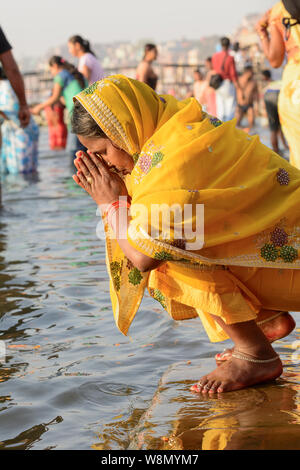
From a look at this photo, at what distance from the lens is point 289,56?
4680 mm

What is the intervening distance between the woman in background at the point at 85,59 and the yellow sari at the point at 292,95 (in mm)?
6001

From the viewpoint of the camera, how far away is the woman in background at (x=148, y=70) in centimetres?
1105

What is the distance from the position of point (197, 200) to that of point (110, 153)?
477mm

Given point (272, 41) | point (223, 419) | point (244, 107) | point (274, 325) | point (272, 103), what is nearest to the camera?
point (223, 419)

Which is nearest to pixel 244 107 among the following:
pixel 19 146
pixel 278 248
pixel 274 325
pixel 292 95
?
pixel 19 146

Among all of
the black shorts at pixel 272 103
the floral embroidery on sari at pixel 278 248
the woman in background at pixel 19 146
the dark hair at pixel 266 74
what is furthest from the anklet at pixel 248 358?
the dark hair at pixel 266 74

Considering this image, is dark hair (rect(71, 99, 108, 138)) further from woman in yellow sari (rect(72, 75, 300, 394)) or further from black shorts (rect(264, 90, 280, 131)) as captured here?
black shorts (rect(264, 90, 280, 131))

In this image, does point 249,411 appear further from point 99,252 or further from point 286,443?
point 99,252

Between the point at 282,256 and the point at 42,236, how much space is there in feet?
10.7

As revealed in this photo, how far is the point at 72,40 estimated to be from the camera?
408 inches

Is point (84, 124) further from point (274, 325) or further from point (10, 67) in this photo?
point (10, 67)

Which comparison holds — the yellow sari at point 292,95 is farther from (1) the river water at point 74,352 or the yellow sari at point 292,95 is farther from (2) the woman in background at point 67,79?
(2) the woman in background at point 67,79

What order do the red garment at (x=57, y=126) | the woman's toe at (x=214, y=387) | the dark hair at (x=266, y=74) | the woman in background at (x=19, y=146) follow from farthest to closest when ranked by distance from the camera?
the dark hair at (x=266, y=74) < the red garment at (x=57, y=126) < the woman in background at (x=19, y=146) < the woman's toe at (x=214, y=387)

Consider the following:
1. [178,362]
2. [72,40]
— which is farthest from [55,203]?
[178,362]
